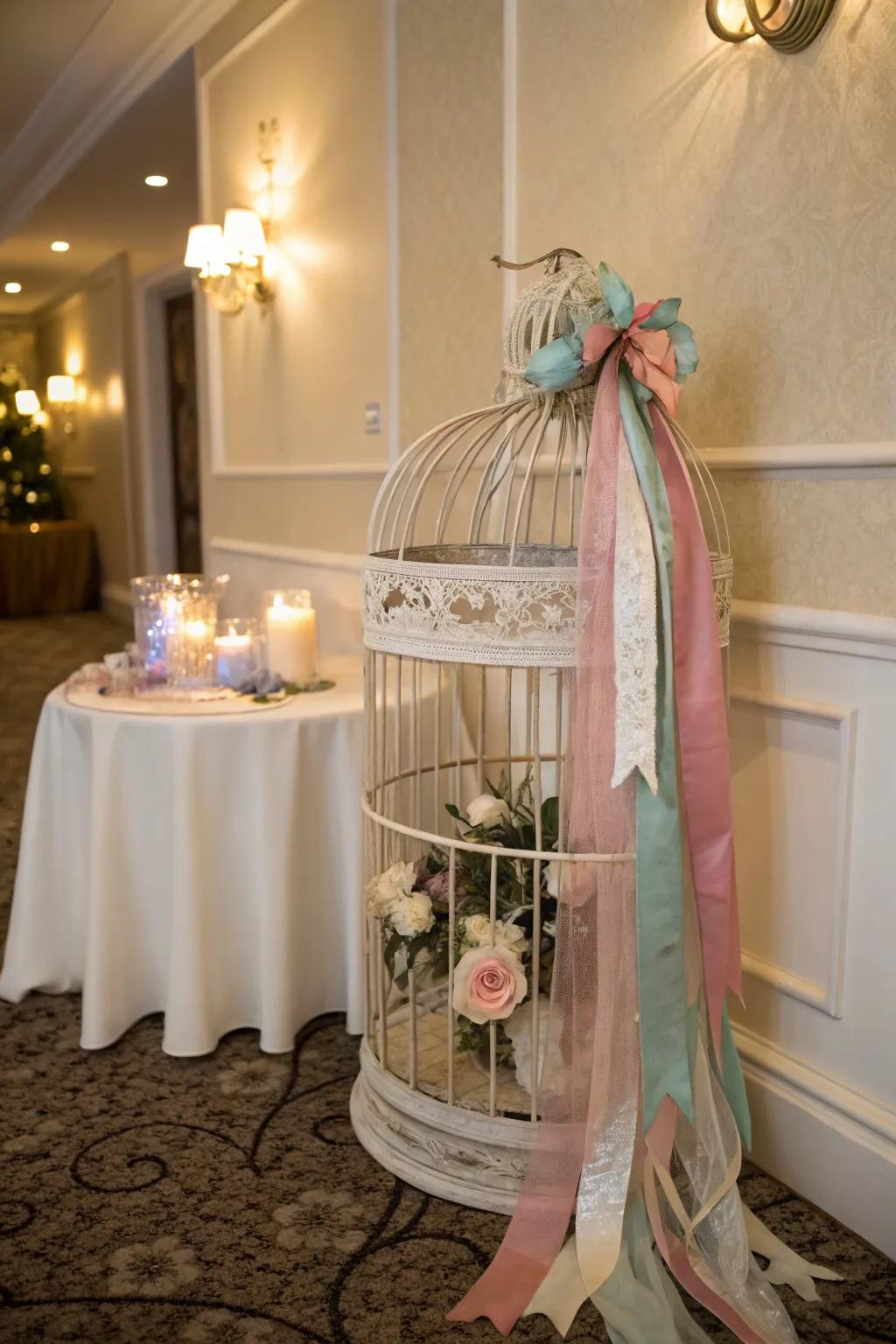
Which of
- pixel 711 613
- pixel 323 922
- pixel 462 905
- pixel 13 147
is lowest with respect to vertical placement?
pixel 323 922

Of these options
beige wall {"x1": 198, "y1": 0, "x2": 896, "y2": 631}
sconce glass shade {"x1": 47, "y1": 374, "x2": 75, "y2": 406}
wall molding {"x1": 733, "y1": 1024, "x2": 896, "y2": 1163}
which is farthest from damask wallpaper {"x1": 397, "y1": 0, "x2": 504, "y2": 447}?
sconce glass shade {"x1": 47, "y1": 374, "x2": 75, "y2": 406}

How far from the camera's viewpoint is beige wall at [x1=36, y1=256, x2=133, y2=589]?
26.6 ft

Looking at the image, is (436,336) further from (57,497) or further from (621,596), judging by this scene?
(57,497)

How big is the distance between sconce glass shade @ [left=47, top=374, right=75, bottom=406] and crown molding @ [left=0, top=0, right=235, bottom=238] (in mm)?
3343

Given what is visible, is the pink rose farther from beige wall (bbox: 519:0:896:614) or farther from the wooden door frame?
the wooden door frame

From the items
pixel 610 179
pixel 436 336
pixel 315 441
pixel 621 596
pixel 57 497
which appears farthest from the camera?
pixel 57 497

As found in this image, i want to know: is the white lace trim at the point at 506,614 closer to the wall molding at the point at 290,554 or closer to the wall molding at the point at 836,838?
the wall molding at the point at 836,838

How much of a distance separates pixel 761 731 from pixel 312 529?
6.28 ft

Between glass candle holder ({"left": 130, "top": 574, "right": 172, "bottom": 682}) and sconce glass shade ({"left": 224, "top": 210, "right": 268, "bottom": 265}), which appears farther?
sconce glass shade ({"left": 224, "top": 210, "right": 268, "bottom": 265})

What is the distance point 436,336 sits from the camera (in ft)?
8.95

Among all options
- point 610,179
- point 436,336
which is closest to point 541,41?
point 610,179

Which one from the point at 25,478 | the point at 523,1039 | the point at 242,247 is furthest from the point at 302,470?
the point at 25,478

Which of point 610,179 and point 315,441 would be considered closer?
point 610,179

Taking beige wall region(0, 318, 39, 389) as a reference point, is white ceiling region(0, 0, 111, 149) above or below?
above
